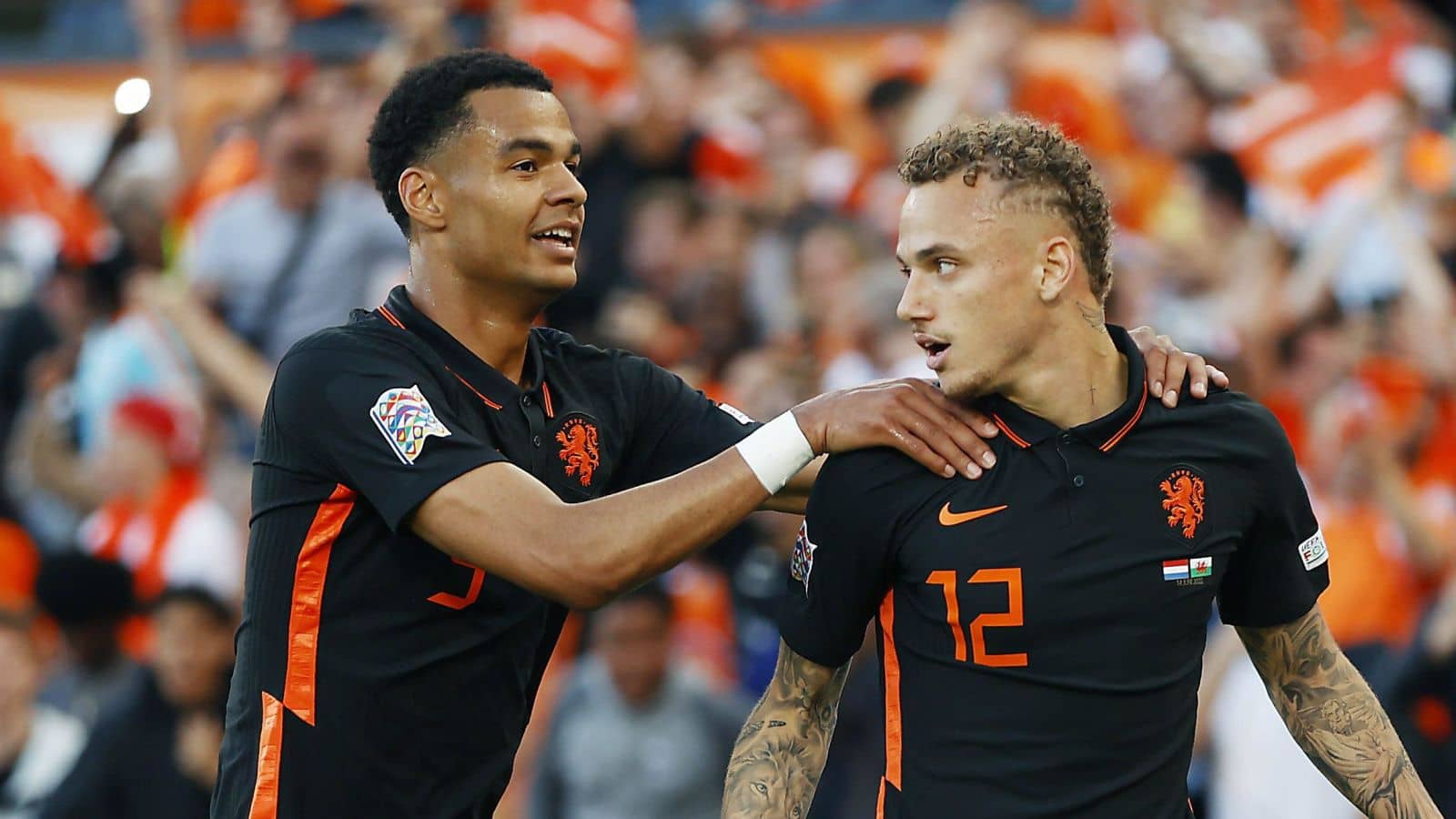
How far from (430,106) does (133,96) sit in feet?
20.8

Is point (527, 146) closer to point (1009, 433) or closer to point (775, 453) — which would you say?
point (775, 453)

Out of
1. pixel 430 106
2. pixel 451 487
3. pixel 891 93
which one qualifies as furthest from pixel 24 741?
pixel 891 93

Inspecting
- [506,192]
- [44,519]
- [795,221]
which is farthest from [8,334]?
[506,192]

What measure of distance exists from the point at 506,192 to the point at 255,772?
3.97 feet

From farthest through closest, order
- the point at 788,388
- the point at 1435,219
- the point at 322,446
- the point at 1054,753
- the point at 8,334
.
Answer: the point at 8,334, the point at 1435,219, the point at 788,388, the point at 322,446, the point at 1054,753

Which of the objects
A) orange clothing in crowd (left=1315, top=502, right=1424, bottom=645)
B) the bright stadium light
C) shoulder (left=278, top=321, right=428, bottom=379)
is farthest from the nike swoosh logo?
the bright stadium light

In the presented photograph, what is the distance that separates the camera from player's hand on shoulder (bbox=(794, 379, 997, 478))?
3361 mm

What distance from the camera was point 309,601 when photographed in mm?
3502

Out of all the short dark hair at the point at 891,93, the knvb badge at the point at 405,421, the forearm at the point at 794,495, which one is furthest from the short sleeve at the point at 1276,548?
the short dark hair at the point at 891,93

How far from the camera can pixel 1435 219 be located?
811 cm

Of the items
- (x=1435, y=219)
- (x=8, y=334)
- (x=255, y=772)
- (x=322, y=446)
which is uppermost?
(x=1435, y=219)

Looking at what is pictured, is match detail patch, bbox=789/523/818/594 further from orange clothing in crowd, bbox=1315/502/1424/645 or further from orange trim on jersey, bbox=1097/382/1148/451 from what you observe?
orange clothing in crowd, bbox=1315/502/1424/645

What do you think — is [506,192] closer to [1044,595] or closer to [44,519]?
[1044,595]

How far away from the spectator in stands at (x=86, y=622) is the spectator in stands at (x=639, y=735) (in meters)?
1.82
